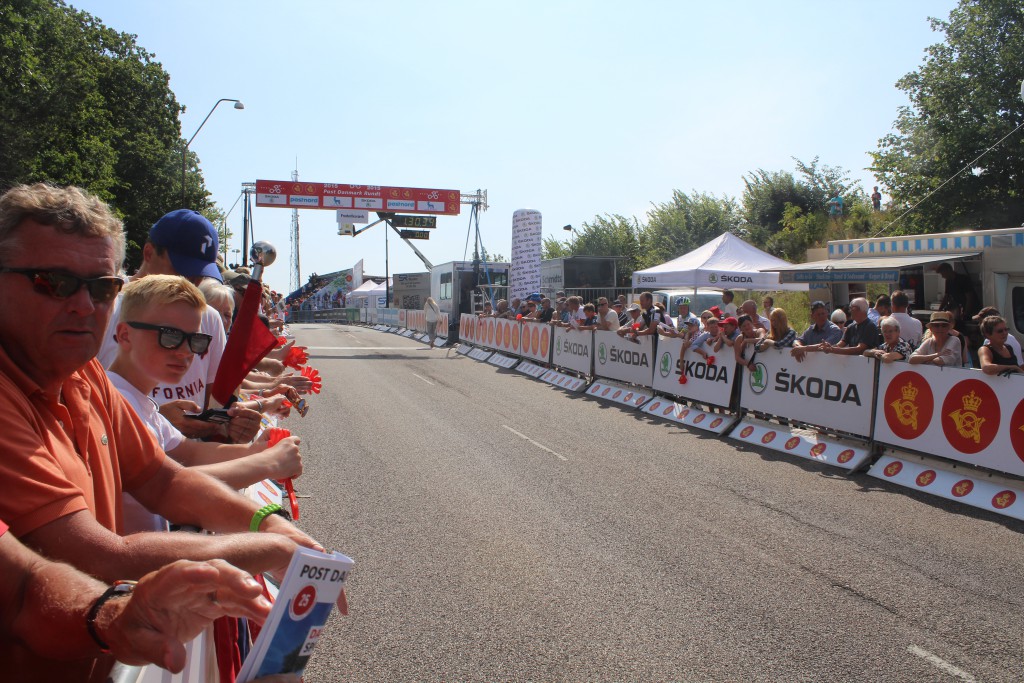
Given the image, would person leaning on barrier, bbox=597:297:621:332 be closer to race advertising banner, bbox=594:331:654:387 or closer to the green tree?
race advertising banner, bbox=594:331:654:387

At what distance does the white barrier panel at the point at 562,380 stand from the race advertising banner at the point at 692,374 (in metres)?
2.95

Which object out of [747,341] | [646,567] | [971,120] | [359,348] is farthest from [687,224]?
[646,567]

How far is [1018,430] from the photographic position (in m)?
6.90

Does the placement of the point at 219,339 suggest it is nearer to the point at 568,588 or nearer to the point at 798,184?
the point at 568,588

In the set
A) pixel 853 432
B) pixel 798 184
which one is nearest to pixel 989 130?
pixel 798 184

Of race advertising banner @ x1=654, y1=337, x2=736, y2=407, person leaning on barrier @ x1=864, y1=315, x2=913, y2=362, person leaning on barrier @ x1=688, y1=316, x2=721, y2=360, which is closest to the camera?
person leaning on barrier @ x1=864, y1=315, x2=913, y2=362

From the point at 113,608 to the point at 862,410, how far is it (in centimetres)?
885

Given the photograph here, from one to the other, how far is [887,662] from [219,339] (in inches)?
154

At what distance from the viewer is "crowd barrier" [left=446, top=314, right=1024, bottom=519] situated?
712cm

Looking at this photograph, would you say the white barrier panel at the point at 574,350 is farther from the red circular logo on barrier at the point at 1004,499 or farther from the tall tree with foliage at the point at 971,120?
the tall tree with foliage at the point at 971,120

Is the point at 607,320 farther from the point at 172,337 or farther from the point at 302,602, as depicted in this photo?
the point at 302,602

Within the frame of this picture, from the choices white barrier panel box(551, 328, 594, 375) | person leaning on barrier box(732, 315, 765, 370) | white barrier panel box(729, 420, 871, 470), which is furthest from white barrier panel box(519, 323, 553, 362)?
white barrier panel box(729, 420, 871, 470)

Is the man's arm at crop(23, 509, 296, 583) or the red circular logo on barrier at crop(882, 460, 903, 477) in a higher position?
the man's arm at crop(23, 509, 296, 583)

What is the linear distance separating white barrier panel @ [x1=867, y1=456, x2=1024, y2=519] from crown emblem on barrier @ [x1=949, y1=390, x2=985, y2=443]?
0.40 metres
